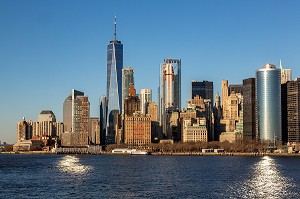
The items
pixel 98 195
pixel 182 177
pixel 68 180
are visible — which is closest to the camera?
pixel 98 195

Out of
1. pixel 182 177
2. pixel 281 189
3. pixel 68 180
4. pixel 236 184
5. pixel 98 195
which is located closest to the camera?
pixel 98 195

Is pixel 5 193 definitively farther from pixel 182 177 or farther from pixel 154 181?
pixel 182 177

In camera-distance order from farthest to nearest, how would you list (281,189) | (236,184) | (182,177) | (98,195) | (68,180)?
(182,177) < (68,180) < (236,184) < (281,189) < (98,195)

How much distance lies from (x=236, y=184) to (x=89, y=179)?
32.7 metres

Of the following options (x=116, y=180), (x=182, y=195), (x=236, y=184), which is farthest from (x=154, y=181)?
(x=182, y=195)

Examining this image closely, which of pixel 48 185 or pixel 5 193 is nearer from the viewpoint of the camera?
pixel 5 193

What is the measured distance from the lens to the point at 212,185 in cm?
10806

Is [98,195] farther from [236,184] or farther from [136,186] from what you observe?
[236,184]

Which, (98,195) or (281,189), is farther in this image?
(281,189)

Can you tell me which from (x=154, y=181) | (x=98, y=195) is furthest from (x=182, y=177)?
(x=98, y=195)

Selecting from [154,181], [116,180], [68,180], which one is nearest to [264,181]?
[154,181]

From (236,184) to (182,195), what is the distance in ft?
71.9

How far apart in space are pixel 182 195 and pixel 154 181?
979 inches

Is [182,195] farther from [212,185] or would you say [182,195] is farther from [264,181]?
[264,181]
